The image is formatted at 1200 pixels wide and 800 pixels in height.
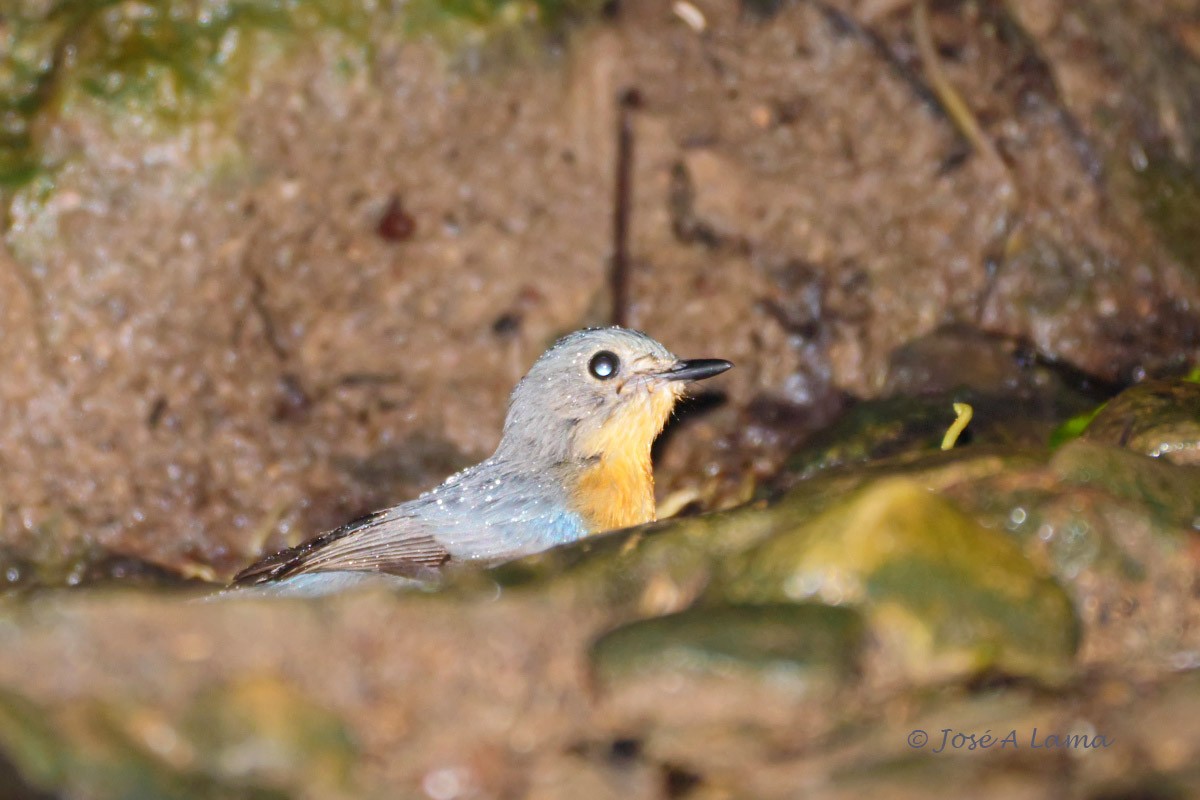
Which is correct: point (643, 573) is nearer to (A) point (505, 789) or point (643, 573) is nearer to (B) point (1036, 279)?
(A) point (505, 789)

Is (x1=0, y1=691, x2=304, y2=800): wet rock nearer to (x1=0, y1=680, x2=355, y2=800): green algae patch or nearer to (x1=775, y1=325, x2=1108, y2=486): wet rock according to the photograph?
(x1=0, y1=680, x2=355, y2=800): green algae patch

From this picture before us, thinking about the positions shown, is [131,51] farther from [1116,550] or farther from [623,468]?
[1116,550]

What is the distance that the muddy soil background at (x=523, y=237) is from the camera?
607cm

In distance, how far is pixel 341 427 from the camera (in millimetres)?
6363

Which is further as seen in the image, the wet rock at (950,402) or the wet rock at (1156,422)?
the wet rock at (950,402)

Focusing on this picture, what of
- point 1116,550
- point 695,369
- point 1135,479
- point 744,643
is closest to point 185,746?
point 744,643

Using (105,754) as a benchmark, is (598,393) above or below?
below

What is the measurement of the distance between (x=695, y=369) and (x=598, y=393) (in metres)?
0.44

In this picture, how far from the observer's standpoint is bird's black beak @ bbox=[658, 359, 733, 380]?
5652mm

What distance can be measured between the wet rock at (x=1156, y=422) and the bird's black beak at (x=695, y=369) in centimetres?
151

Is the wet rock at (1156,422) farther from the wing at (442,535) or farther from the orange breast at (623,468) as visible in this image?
the wing at (442,535)

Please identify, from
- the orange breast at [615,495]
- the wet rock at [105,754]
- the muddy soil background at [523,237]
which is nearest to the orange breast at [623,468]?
the orange breast at [615,495]

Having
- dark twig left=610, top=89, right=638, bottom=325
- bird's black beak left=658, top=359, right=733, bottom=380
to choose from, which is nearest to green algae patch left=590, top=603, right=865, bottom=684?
bird's black beak left=658, top=359, right=733, bottom=380

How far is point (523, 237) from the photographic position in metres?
6.46
